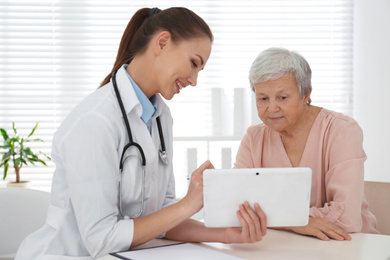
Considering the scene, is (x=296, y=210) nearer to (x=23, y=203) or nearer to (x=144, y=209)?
(x=144, y=209)

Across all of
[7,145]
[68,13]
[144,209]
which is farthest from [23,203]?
[68,13]

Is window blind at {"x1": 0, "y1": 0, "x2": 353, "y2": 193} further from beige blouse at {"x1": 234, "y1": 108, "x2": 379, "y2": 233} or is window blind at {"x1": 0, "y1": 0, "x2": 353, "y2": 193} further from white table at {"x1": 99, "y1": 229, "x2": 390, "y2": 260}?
white table at {"x1": 99, "y1": 229, "x2": 390, "y2": 260}

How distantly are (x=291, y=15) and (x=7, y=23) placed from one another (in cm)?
222

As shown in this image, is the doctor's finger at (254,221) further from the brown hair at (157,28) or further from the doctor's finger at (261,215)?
the brown hair at (157,28)

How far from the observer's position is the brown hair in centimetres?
137

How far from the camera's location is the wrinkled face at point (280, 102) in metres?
1.81

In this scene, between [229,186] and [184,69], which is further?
[184,69]

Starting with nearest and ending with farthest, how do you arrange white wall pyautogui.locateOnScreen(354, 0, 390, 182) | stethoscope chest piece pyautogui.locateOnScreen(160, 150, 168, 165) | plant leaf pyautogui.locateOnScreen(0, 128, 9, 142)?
1. stethoscope chest piece pyautogui.locateOnScreen(160, 150, 168, 165)
2. white wall pyautogui.locateOnScreen(354, 0, 390, 182)
3. plant leaf pyautogui.locateOnScreen(0, 128, 9, 142)

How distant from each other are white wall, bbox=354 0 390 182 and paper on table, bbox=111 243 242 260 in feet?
7.66

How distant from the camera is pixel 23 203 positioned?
184 centimetres

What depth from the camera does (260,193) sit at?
1.18m

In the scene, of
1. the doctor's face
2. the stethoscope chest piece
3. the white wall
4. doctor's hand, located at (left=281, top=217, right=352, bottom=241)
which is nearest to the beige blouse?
doctor's hand, located at (left=281, top=217, right=352, bottom=241)

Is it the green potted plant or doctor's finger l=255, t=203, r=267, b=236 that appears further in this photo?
the green potted plant

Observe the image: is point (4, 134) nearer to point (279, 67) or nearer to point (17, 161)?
point (17, 161)
